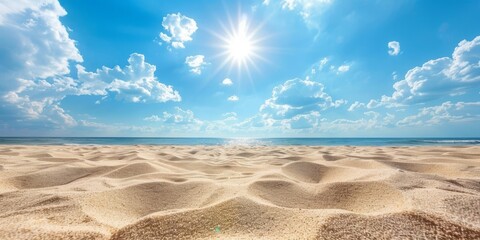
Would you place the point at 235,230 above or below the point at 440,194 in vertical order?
below

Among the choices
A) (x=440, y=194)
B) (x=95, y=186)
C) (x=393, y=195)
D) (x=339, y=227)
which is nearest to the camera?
(x=339, y=227)

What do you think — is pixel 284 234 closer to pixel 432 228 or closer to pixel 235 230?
pixel 235 230

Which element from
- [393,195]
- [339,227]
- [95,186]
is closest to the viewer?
[339,227]

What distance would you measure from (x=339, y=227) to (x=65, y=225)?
68.8 inches

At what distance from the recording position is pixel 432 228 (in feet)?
4.28

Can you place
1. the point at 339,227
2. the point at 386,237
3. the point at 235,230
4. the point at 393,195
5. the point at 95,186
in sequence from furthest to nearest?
the point at 95,186 < the point at 393,195 < the point at 235,230 < the point at 339,227 < the point at 386,237

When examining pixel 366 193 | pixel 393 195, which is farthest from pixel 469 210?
pixel 366 193

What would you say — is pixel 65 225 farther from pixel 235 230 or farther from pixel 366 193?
pixel 366 193

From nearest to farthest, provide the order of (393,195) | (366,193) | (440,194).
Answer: (440,194) < (393,195) < (366,193)

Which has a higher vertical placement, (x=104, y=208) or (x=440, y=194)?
(x=440, y=194)

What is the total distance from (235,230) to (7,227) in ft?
4.68

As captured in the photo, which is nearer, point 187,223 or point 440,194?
point 187,223

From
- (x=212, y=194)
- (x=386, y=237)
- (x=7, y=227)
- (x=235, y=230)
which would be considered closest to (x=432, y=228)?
(x=386, y=237)

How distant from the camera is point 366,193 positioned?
222cm
